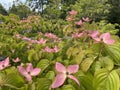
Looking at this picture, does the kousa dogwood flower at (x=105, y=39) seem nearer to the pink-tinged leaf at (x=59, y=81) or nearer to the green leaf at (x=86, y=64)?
the green leaf at (x=86, y=64)

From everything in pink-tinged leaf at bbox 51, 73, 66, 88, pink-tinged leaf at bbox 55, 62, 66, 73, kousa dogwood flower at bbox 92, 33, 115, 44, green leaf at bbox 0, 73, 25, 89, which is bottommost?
green leaf at bbox 0, 73, 25, 89

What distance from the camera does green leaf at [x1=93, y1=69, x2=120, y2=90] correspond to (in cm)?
94

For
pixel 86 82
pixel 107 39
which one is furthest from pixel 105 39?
pixel 86 82

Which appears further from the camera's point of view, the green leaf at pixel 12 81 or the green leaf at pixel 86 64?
the green leaf at pixel 86 64

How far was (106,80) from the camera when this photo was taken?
0.96 m

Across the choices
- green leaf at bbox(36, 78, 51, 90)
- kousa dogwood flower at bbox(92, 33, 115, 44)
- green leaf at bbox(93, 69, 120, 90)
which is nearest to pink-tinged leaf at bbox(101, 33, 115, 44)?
kousa dogwood flower at bbox(92, 33, 115, 44)

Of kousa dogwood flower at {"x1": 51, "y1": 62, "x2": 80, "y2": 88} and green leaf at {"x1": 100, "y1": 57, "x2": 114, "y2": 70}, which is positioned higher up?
kousa dogwood flower at {"x1": 51, "y1": 62, "x2": 80, "y2": 88}

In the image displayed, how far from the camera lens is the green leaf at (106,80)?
0.94 metres

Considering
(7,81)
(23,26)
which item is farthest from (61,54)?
(23,26)

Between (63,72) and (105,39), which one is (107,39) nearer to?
(105,39)

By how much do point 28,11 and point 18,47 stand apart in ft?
28.6

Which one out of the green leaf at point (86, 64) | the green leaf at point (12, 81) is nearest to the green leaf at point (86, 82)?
the green leaf at point (86, 64)

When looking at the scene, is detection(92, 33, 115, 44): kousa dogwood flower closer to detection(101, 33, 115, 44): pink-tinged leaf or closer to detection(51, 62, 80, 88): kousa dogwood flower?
detection(101, 33, 115, 44): pink-tinged leaf

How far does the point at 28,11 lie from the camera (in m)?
12.3
